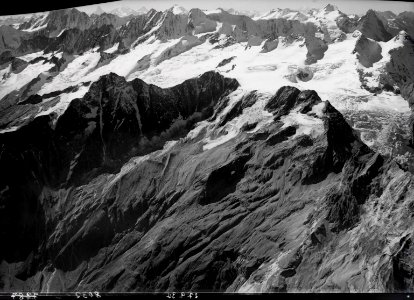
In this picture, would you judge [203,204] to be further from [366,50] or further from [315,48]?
[366,50]

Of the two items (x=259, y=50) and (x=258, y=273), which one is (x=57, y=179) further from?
(x=259, y=50)

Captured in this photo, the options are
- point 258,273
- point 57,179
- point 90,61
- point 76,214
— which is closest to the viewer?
point 258,273

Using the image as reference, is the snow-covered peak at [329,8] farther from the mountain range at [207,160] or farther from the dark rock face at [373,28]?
the dark rock face at [373,28]

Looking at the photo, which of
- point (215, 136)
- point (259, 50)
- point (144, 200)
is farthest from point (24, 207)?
point (259, 50)

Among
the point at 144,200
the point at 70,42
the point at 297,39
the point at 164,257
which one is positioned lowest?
the point at 164,257

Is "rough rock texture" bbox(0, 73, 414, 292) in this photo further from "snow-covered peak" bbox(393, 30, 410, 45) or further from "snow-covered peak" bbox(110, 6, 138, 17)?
"snow-covered peak" bbox(393, 30, 410, 45)

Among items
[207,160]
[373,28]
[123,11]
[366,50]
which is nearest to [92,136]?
[207,160]
